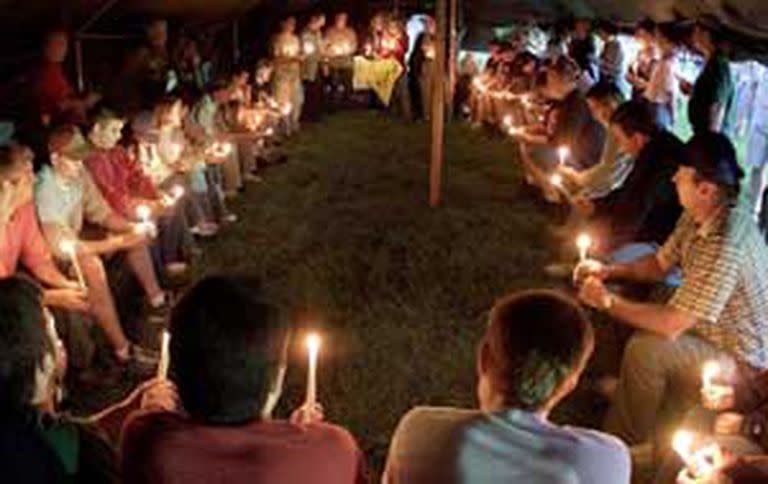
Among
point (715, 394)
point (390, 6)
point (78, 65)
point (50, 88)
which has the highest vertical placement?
point (390, 6)

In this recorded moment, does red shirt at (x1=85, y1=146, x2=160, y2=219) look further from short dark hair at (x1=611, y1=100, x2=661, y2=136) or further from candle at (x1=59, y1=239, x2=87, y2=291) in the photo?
short dark hair at (x1=611, y1=100, x2=661, y2=136)

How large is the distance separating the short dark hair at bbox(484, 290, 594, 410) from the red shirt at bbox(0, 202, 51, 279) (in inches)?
129

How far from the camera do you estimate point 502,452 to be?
Result: 8.25ft

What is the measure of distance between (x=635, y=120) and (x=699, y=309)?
2541 mm

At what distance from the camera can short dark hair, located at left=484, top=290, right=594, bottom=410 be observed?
8.27 feet

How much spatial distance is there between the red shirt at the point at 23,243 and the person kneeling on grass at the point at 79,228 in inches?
6.7

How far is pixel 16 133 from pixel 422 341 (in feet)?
10.8

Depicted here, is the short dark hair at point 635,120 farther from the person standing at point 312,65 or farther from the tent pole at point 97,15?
the person standing at point 312,65

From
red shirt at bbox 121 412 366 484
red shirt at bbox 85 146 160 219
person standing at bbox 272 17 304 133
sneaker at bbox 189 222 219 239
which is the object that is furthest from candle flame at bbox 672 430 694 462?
person standing at bbox 272 17 304 133

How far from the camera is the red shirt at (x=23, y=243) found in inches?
198

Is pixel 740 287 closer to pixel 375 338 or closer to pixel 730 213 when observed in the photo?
pixel 730 213

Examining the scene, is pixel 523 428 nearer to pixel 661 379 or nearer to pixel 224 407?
pixel 224 407

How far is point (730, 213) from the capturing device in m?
4.23

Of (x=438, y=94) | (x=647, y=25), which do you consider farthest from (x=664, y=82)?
(x=438, y=94)
